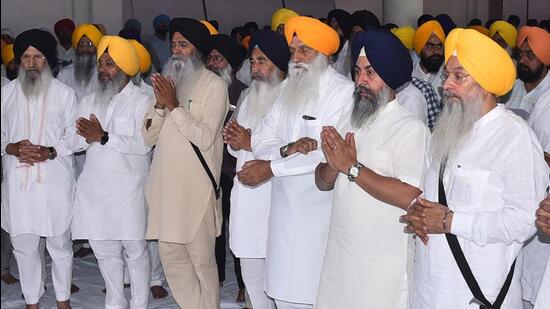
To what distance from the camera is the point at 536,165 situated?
2.74m

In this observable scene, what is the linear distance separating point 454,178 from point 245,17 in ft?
42.6

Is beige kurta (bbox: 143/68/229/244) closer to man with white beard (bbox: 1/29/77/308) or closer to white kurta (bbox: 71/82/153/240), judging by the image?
white kurta (bbox: 71/82/153/240)

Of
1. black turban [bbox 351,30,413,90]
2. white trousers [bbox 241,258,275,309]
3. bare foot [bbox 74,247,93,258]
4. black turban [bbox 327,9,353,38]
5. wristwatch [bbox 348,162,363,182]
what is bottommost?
bare foot [bbox 74,247,93,258]

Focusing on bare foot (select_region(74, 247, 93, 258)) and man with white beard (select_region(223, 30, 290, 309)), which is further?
bare foot (select_region(74, 247, 93, 258))

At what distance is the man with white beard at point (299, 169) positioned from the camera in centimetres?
378

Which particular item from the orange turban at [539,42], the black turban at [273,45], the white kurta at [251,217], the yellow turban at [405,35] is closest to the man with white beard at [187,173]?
the white kurta at [251,217]

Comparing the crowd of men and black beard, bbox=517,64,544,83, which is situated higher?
black beard, bbox=517,64,544,83

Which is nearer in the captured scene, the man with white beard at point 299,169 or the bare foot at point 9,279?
the man with white beard at point 299,169

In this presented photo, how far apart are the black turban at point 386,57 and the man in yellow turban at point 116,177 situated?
1.86 meters

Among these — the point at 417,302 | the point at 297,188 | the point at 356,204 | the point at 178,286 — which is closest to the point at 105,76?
the point at 178,286

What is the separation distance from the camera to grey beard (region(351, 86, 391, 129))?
3.28 m

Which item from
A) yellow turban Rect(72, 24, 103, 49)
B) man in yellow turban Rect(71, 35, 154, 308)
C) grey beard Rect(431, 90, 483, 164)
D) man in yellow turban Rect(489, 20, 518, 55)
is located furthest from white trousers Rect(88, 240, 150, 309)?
man in yellow turban Rect(489, 20, 518, 55)

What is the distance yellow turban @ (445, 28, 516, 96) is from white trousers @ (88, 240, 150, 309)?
2.62 meters

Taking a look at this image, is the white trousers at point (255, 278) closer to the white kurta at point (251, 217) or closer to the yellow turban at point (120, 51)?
the white kurta at point (251, 217)
